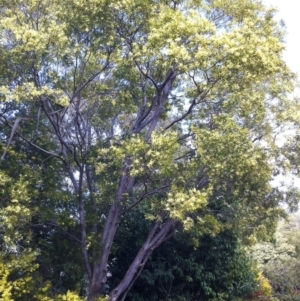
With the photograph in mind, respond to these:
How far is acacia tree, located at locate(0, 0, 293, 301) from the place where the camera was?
6344 millimetres

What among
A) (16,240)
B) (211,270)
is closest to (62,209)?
(16,240)

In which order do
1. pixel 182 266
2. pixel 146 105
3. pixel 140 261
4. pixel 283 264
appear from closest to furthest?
pixel 140 261
pixel 146 105
pixel 182 266
pixel 283 264

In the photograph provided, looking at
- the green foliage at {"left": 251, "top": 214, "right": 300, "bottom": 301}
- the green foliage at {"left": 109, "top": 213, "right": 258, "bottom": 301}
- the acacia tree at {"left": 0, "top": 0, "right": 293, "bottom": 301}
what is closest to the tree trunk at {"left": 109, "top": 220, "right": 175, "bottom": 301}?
the acacia tree at {"left": 0, "top": 0, "right": 293, "bottom": 301}

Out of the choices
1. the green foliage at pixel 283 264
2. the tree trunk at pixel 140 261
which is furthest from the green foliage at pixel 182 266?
the green foliage at pixel 283 264

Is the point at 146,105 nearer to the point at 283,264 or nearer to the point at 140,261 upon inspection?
the point at 140,261

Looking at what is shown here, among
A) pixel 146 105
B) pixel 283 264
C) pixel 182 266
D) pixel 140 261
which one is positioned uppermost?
pixel 283 264

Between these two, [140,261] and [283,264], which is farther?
[283,264]

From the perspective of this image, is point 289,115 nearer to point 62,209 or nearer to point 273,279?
point 62,209

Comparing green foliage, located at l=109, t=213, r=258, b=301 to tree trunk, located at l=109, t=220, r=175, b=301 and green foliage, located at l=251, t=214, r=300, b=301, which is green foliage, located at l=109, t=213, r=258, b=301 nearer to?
tree trunk, located at l=109, t=220, r=175, b=301

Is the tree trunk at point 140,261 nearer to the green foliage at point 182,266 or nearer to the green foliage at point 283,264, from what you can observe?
the green foliage at point 182,266

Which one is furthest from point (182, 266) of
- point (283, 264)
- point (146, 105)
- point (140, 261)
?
point (283, 264)

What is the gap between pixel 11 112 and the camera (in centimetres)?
808

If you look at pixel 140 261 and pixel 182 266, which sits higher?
pixel 182 266

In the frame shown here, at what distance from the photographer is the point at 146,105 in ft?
27.7
